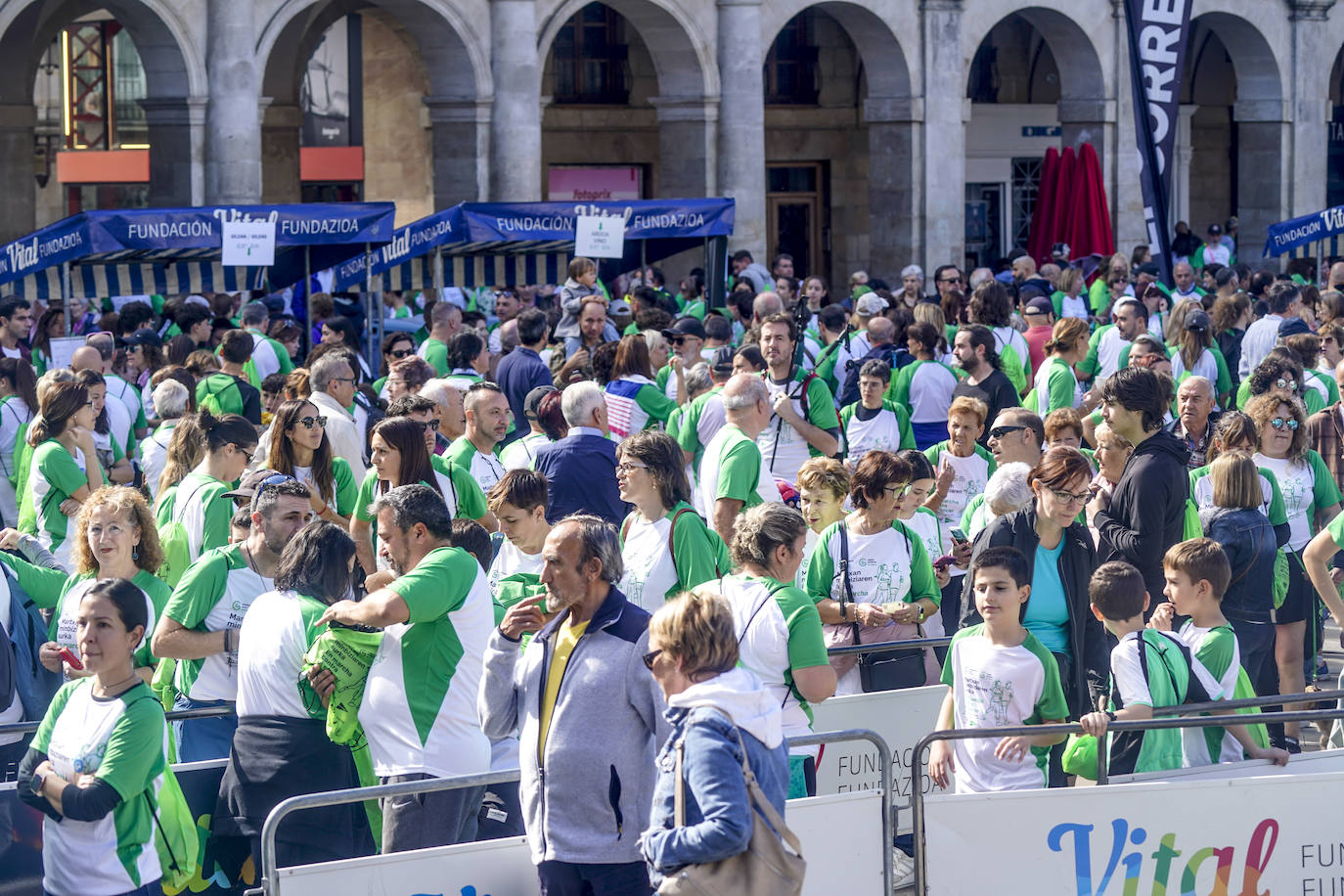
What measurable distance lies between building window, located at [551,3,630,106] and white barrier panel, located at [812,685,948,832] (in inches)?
905

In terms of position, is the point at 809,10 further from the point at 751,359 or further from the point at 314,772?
the point at 314,772

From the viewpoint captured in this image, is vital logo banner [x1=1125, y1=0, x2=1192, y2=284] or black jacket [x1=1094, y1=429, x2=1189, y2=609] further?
vital logo banner [x1=1125, y1=0, x2=1192, y2=284]

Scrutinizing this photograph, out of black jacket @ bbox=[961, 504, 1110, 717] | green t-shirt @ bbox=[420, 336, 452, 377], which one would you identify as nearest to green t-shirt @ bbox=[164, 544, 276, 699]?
black jacket @ bbox=[961, 504, 1110, 717]

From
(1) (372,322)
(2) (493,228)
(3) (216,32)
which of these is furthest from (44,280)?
(3) (216,32)

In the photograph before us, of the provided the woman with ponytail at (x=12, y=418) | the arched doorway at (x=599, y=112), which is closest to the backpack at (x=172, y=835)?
the woman with ponytail at (x=12, y=418)

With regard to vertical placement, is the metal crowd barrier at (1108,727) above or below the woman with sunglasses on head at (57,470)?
below

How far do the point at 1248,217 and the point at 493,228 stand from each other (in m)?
17.2

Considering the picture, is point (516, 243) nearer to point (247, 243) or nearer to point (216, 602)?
point (247, 243)

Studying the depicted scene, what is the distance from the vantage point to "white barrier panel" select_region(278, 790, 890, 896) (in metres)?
5.41

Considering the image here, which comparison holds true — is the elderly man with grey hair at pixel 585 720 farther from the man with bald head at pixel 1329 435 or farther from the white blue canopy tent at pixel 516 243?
the white blue canopy tent at pixel 516 243

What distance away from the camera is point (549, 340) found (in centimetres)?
1627

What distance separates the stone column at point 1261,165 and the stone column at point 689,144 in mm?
10126

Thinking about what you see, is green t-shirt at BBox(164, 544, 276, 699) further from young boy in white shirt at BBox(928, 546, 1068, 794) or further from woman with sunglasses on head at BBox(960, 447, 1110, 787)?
woman with sunglasses on head at BBox(960, 447, 1110, 787)

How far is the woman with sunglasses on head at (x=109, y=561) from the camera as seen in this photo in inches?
266
